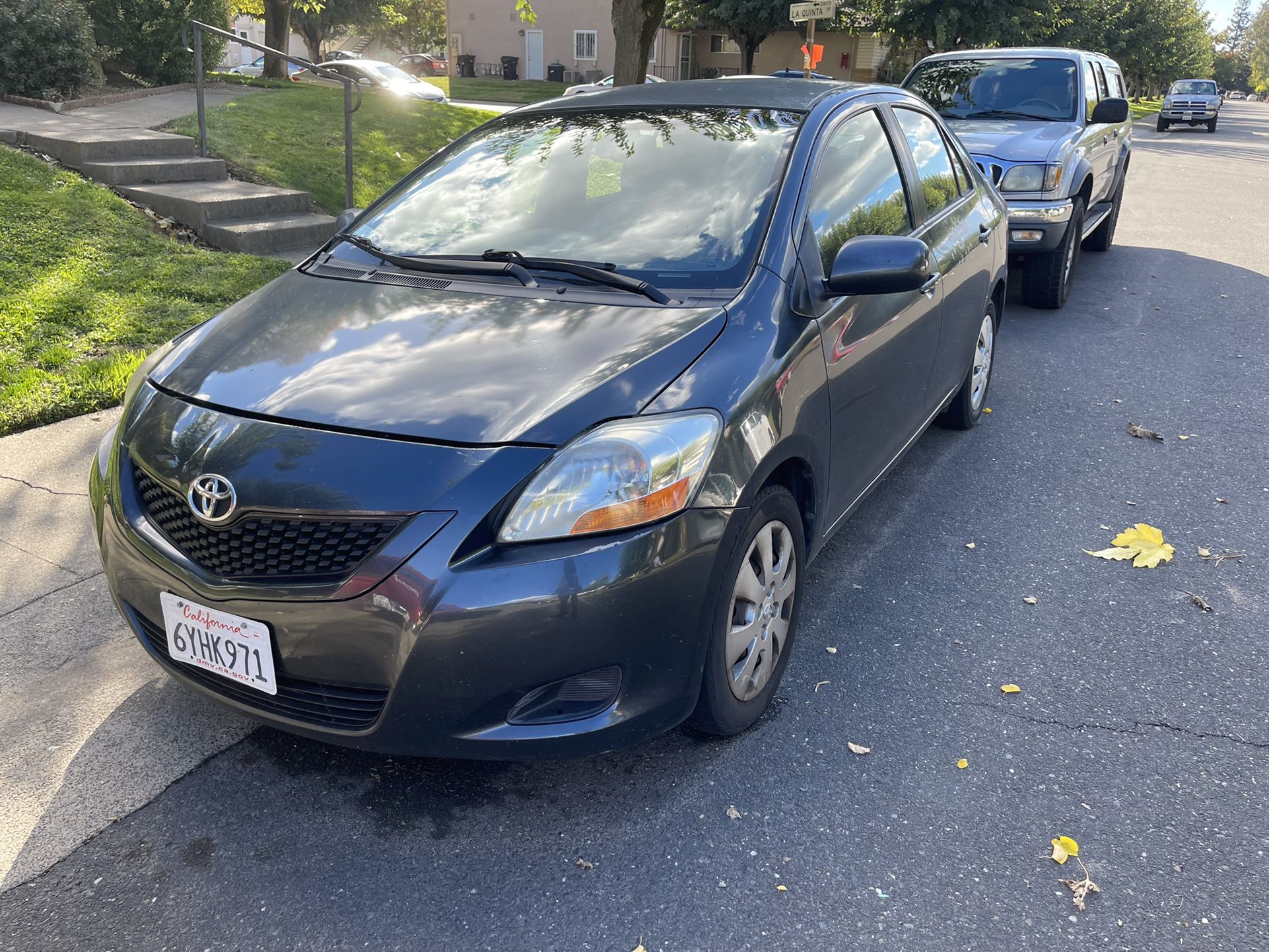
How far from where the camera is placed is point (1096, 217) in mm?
8844

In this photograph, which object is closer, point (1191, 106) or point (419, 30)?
point (1191, 106)

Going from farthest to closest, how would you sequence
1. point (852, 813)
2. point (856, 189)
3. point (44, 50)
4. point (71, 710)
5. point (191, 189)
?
point (44, 50)
point (191, 189)
point (856, 189)
point (71, 710)
point (852, 813)

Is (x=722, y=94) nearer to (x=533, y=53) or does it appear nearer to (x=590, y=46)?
(x=590, y=46)

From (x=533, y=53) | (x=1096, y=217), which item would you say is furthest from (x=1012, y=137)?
(x=533, y=53)

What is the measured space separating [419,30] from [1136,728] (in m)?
74.6

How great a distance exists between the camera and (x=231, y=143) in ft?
31.4

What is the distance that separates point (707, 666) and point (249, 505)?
44.6 inches

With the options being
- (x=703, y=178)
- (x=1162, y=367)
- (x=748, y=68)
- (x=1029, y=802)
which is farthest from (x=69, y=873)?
(x=748, y=68)

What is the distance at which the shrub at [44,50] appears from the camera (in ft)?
34.1

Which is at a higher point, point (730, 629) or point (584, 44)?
point (584, 44)

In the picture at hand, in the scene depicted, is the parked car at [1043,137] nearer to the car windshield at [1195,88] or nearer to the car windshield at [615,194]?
the car windshield at [615,194]

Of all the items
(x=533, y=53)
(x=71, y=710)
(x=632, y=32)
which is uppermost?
(x=533, y=53)

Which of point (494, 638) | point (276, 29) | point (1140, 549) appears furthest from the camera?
point (276, 29)

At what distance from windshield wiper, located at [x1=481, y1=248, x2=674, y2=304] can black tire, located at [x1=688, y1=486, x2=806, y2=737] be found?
0.65 metres
